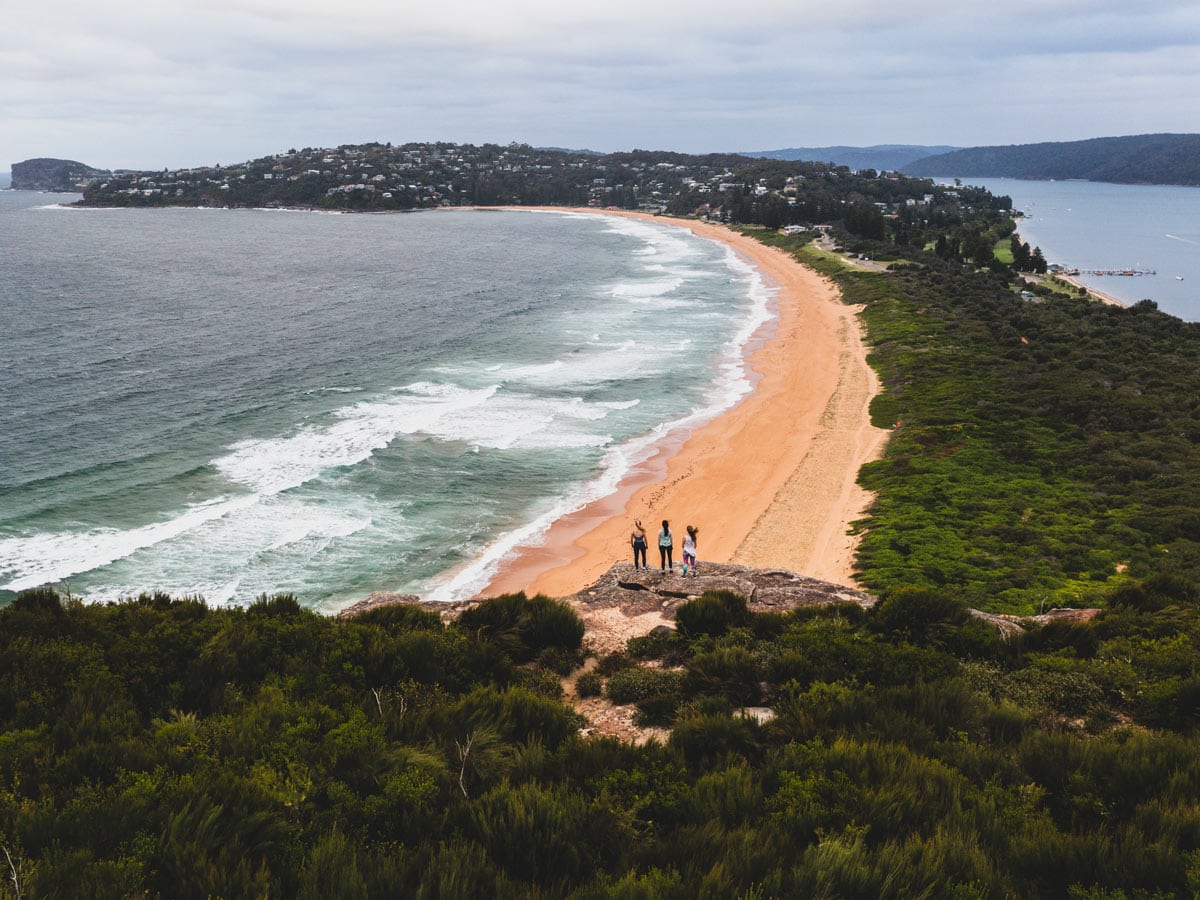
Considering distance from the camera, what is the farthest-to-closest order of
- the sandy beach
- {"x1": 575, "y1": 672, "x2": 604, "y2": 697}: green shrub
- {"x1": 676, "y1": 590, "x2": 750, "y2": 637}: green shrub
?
the sandy beach
{"x1": 676, "y1": 590, "x2": 750, "y2": 637}: green shrub
{"x1": 575, "y1": 672, "x2": 604, "y2": 697}: green shrub

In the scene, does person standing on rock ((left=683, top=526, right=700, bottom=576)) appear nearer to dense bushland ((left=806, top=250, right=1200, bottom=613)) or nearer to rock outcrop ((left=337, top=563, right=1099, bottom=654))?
rock outcrop ((left=337, top=563, right=1099, bottom=654))

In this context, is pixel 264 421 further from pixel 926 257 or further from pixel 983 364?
pixel 926 257

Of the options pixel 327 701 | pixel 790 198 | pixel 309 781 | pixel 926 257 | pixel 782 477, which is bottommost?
pixel 782 477

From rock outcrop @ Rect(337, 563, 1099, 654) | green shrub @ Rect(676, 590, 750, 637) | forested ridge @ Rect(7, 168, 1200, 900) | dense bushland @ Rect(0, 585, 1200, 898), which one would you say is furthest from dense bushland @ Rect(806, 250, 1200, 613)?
dense bushland @ Rect(0, 585, 1200, 898)

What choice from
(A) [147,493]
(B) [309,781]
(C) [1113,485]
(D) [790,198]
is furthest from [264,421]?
(D) [790,198]

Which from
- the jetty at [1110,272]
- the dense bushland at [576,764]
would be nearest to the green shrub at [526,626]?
the dense bushland at [576,764]

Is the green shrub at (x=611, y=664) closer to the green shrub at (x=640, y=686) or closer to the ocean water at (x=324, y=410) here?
the green shrub at (x=640, y=686)
